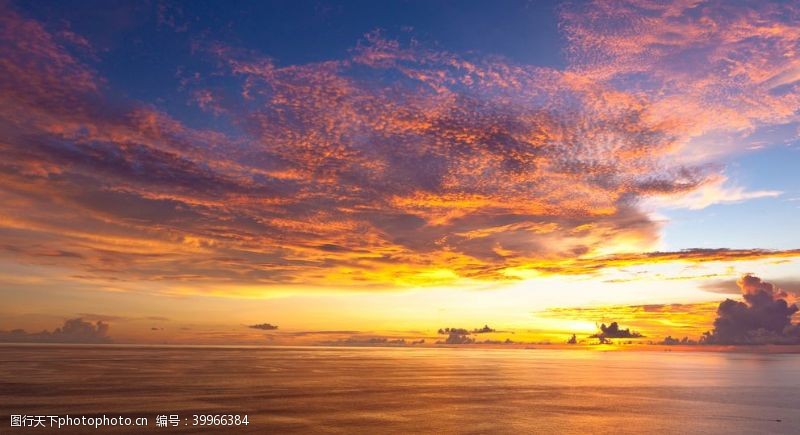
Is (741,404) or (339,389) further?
(339,389)

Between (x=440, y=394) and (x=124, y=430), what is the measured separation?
28.7 metres

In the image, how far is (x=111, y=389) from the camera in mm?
46531

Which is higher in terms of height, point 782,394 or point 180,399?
point 180,399

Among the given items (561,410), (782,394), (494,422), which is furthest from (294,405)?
(782,394)

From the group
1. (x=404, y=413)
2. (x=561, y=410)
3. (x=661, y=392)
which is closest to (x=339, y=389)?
(x=404, y=413)

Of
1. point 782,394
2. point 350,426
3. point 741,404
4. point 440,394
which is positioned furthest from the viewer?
point 782,394

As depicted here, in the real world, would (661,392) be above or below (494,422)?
below

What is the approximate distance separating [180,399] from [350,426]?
1671 centimetres

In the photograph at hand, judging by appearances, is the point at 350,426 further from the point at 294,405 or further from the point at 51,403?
the point at 51,403

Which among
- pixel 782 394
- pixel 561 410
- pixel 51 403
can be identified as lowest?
pixel 782 394

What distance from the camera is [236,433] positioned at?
25.8m

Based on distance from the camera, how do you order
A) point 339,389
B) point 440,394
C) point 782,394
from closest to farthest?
point 440,394 → point 339,389 → point 782,394

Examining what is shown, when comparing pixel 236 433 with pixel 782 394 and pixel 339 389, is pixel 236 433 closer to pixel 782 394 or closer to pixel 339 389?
pixel 339 389

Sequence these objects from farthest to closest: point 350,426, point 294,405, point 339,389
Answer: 1. point 339,389
2. point 294,405
3. point 350,426
